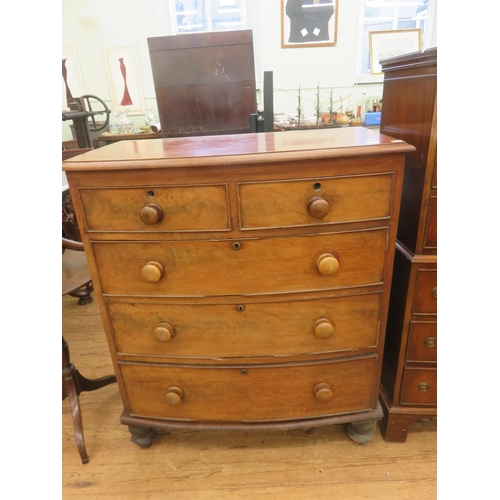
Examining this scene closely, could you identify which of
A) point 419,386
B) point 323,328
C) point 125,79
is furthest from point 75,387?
point 125,79

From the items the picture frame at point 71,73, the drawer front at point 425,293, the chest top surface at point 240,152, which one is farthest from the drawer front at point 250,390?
the picture frame at point 71,73

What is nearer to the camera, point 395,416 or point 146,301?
point 146,301

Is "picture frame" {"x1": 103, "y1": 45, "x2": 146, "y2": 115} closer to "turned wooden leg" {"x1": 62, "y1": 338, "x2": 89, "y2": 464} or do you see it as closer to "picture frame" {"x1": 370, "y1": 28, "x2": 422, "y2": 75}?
"picture frame" {"x1": 370, "y1": 28, "x2": 422, "y2": 75}

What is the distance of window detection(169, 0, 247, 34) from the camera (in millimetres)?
3941

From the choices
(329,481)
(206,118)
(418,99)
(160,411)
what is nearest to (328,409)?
(329,481)

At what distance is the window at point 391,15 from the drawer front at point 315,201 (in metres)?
4.04

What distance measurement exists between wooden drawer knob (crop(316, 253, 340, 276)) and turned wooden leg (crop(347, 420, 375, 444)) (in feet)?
2.41

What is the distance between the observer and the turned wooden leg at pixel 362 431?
4.44ft

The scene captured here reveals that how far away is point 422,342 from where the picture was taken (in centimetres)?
122

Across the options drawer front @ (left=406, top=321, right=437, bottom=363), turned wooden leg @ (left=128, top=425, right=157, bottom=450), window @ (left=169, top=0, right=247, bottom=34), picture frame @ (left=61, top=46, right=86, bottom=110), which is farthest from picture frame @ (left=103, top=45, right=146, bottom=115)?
drawer front @ (left=406, top=321, right=437, bottom=363)

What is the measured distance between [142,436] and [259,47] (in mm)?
4251

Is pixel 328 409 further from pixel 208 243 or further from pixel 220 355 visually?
pixel 208 243

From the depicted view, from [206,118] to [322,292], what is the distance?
7.03ft

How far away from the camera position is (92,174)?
0.96m
